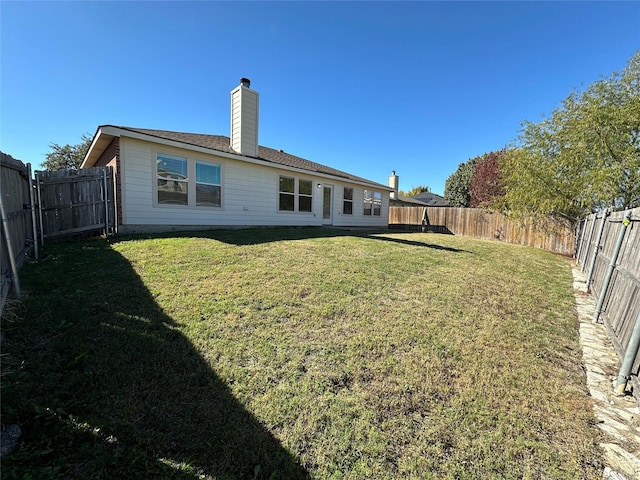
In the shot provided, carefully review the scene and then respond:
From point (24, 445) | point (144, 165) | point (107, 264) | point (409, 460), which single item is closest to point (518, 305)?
point (409, 460)

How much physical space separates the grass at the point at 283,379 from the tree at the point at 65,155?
30.4 metres

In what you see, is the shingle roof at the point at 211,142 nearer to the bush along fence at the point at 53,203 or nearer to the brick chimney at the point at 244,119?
the brick chimney at the point at 244,119

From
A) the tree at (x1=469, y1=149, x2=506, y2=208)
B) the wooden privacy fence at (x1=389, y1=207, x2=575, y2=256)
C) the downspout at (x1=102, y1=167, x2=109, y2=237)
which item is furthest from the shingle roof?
the tree at (x1=469, y1=149, x2=506, y2=208)

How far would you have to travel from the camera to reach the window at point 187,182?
8.75 meters

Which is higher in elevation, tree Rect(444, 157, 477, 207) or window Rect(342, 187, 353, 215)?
tree Rect(444, 157, 477, 207)

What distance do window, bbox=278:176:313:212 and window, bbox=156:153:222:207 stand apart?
291 centimetres

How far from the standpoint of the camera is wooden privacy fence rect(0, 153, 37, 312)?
3.27 meters

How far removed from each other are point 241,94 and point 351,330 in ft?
33.4

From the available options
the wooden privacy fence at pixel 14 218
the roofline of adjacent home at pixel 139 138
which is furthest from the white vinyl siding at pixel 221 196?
the wooden privacy fence at pixel 14 218

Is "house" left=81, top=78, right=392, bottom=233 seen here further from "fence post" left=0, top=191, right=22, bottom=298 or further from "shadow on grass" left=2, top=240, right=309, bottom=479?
"shadow on grass" left=2, top=240, right=309, bottom=479

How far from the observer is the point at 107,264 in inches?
200

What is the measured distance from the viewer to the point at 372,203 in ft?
57.3

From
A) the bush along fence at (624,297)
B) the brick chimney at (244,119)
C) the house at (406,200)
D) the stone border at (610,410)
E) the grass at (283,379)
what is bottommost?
the stone border at (610,410)

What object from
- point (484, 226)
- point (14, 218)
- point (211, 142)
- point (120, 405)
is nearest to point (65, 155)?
point (211, 142)
